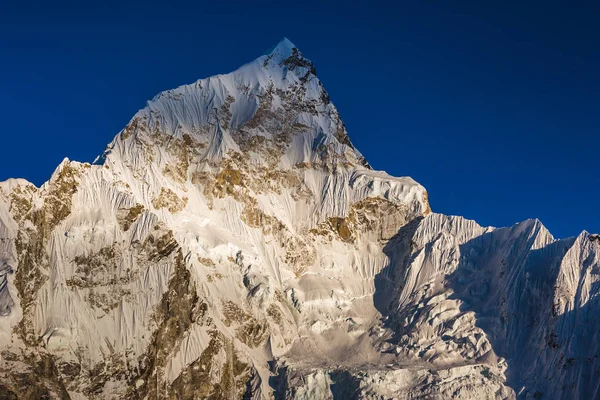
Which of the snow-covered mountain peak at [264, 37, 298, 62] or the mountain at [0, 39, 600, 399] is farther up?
the snow-covered mountain peak at [264, 37, 298, 62]

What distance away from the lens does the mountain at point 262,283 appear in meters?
97.4

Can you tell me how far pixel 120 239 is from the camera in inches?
4178

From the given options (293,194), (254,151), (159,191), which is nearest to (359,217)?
(293,194)

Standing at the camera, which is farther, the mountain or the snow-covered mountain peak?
the snow-covered mountain peak

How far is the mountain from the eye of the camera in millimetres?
97375

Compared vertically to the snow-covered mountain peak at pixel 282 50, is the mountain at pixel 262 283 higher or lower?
lower

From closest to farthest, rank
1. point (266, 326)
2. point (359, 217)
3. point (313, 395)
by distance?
point (313, 395) < point (266, 326) < point (359, 217)

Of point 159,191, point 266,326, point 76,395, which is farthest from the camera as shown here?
point 159,191

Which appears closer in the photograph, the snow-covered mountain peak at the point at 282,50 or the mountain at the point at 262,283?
the mountain at the point at 262,283

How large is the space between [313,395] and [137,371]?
2179 cm

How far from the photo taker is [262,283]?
11138 cm

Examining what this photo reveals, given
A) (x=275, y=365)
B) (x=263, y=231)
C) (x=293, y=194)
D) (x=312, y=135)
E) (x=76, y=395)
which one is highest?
(x=312, y=135)

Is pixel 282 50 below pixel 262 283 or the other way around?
the other way around

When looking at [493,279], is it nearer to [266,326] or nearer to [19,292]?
[266,326]
